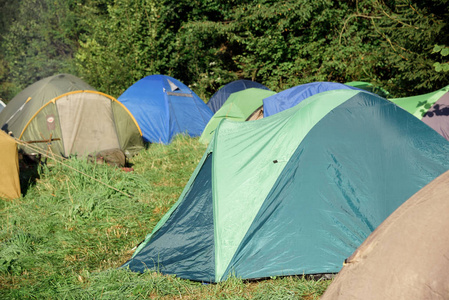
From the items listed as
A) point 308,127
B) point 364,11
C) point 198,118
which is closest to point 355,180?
point 308,127

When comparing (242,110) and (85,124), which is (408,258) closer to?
(85,124)

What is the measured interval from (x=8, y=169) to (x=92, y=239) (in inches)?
86.9

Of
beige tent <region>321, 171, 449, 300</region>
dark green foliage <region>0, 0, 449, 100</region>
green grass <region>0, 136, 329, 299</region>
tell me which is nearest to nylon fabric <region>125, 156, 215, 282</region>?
green grass <region>0, 136, 329, 299</region>

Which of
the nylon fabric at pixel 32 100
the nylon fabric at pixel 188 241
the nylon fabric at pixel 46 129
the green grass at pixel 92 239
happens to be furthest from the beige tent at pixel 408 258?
the nylon fabric at pixel 32 100

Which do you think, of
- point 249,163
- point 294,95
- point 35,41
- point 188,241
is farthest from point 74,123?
point 35,41

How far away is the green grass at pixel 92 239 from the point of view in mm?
3293

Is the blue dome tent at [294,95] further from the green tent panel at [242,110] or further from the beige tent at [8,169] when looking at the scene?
the beige tent at [8,169]

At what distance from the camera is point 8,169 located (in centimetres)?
598

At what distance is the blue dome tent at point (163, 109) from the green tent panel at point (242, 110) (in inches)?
46.4

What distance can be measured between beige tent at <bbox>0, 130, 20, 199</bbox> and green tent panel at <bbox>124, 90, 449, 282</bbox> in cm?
301

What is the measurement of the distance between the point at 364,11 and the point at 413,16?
25.1 feet

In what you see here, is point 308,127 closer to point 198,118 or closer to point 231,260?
point 231,260

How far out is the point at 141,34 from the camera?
52.2 ft

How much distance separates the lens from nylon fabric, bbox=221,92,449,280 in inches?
136
